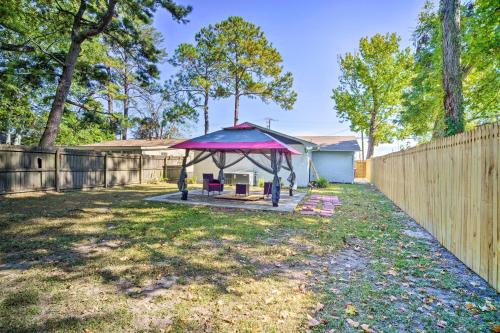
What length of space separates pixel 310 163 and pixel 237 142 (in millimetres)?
10688

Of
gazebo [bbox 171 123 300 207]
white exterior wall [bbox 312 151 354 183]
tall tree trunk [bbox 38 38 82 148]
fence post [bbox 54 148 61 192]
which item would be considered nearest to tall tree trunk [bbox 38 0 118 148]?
tall tree trunk [bbox 38 38 82 148]

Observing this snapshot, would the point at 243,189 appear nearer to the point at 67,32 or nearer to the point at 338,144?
the point at 67,32

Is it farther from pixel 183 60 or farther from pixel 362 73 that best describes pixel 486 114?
pixel 183 60

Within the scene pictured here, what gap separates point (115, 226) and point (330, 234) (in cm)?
499

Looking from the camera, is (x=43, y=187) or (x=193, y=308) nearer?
(x=193, y=308)

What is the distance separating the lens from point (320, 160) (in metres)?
22.5

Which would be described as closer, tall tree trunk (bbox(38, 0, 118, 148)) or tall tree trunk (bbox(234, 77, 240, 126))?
tall tree trunk (bbox(38, 0, 118, 148))

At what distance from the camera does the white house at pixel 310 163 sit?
56.9ft

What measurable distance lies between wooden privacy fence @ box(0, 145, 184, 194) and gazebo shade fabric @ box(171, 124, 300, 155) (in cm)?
550

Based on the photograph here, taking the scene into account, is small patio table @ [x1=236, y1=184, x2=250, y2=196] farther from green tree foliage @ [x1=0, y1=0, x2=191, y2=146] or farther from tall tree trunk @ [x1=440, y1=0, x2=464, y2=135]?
green tree foliage @ [x1=0, y1=0, x2=191, y2=146]

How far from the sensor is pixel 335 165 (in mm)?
22250

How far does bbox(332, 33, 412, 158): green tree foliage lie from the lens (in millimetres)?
25328

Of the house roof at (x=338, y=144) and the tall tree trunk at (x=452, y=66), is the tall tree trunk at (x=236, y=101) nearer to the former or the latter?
the house roof at (x=338, y=144)

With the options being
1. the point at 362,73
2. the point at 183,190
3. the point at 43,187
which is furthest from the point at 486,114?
the point at 43,187
